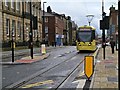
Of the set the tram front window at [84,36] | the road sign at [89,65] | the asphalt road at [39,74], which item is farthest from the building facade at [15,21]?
the road sign at [89,65]

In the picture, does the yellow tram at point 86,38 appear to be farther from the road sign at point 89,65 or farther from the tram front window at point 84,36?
the road sign at point 89,65

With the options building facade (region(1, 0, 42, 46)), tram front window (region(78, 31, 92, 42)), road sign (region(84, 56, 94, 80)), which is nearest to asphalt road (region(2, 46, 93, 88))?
road sign (region(84, 56, 94, 80))

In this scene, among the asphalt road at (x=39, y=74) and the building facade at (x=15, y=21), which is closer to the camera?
the asphalt road at (x=39, y=74)

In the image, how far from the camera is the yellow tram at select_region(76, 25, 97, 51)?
45156 mm

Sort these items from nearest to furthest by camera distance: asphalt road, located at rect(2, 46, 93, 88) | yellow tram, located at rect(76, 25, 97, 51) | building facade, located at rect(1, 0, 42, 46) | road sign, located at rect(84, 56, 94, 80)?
road sign, located at rect(84, 56, 94, 80)
asphalt road, located at rect(2, 46, 93, 88)
yellow tram, located at rect(76, 25, 97, 51)
building facade, located at rect(1, 0, 42, 46)

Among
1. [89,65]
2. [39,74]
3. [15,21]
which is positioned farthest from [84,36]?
[89,65]

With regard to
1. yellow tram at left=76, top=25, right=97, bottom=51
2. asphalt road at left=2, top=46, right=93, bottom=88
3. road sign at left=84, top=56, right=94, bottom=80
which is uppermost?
yellow tram at left=76, top=25, right=97, bottom=51

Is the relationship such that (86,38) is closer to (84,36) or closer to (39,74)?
(84,36)

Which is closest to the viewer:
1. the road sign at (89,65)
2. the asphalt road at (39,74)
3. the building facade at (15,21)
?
the road sign at (89,65)

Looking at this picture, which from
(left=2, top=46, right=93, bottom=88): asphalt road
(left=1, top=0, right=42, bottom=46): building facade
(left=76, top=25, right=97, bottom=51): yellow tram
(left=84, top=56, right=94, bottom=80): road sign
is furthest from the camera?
(left=1, top=0, right=42, bottom=46): building facade

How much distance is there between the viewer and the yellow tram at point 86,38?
45156mm

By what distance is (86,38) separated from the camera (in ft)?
148

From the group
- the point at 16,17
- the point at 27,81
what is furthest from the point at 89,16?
the point at 27,81

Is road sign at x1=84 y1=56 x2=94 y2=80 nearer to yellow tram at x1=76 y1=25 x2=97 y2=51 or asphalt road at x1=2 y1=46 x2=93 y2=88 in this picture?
asphalt road at x1=2 y1=46 x2=93 y2=88
